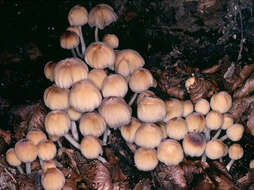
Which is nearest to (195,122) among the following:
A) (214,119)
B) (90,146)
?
(214,119)

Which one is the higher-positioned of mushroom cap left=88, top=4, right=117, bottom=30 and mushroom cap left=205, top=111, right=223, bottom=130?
mushroom cap left=88, top=4, right=117, bottom=30

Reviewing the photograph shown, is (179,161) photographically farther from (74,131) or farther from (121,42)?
(121,42)

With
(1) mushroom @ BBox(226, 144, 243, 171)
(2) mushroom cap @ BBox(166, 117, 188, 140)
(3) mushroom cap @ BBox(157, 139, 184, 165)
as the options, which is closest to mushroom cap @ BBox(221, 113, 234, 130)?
(1) mushroom @ BBox(226, 144, 243, 171)

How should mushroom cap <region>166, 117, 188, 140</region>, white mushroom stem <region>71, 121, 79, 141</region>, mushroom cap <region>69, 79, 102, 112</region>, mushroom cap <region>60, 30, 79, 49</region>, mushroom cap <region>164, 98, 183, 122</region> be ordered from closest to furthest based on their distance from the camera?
1. mushroom cap <region>69, 79, 102, 112</region>
2. mushroom cap <region>166, 117, 188, 140</region>
3. mushroom cap <region>164, 98, 183, 122</region>
4. white mushroom stem <region>71, 121, 79, 141</region>
5. mushroom cap <region>60, 30, 79, 49</region>

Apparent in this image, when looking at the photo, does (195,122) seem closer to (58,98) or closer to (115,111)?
(115,111)

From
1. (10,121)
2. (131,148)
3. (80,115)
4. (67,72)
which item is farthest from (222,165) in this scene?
(10,121)

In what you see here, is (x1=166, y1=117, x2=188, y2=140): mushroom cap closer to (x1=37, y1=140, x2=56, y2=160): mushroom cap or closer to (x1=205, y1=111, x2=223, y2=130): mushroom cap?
(x1=205, y1=111, x2=223, y2=130): mushroom cap

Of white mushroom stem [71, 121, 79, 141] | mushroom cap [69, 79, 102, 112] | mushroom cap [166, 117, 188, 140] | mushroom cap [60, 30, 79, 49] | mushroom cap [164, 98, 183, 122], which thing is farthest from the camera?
mushroom cap [60, 30, 79, 49]
